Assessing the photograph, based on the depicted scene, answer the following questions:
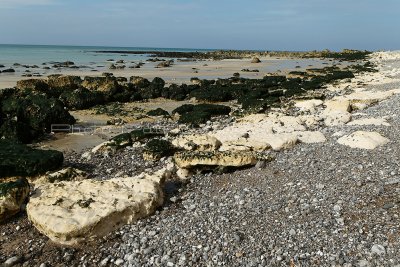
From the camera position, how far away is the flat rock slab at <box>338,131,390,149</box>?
10.8 meters

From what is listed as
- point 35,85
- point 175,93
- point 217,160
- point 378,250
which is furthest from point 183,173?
point 35,85

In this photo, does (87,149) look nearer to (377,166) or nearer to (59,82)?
(377,166)

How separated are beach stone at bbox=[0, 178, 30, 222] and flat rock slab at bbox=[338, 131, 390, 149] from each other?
829 cm

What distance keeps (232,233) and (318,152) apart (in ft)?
15.9

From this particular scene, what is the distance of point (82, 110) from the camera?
22.5 m

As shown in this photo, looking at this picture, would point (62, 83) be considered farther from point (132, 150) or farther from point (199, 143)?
point (199, 143)

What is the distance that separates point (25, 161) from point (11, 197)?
8.53ft

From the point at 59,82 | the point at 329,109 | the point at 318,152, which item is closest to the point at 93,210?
the point at 318,152

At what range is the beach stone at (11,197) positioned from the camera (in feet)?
26.0

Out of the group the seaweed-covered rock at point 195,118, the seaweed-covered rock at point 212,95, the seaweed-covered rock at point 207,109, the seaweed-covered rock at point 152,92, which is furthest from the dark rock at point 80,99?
the seaweed-covered rock at point 195,118

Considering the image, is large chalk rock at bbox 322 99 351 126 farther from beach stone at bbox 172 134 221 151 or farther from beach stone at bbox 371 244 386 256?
beach stone at bbox 371 244 386 256

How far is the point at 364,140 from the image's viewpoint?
11.0 m

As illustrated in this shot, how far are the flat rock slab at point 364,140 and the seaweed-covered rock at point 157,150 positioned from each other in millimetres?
4999

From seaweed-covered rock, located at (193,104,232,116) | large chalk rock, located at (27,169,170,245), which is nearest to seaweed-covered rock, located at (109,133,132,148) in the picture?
large chalk rock, located at (27,169,170,245)
